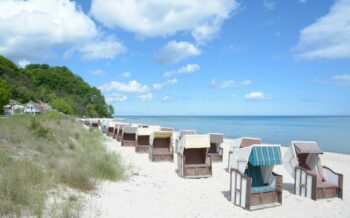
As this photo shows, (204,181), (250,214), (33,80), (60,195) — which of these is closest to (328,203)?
(250,214)

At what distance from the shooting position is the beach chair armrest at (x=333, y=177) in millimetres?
7691

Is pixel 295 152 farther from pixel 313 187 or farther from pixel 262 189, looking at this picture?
pixel 262 189

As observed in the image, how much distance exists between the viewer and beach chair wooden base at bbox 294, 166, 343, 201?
7.55 m

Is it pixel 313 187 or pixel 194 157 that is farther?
pixel 194 157

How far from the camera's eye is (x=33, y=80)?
80.6 meters

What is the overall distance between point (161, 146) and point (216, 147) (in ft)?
7.33

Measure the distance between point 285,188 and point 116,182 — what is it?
14.5 ft

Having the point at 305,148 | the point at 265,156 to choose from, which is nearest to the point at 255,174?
the point at 265,156

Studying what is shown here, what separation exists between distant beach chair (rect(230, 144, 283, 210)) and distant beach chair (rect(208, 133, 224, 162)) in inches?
220

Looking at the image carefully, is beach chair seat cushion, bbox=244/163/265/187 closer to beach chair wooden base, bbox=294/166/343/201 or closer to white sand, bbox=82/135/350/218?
white sand, bbox=82/135/350/218

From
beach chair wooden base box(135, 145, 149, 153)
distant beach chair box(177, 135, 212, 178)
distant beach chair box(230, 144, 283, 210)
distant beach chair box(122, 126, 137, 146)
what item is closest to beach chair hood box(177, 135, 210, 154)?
distant beach chair box(177, 135, 212, 178)

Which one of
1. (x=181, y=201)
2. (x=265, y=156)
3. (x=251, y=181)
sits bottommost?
(x=181, y=201)

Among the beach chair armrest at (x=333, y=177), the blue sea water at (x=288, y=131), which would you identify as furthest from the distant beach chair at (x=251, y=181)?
the blue sea water at (x=288, y=131)

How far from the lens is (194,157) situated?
1052cm
